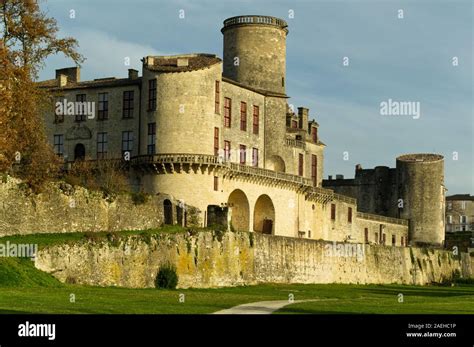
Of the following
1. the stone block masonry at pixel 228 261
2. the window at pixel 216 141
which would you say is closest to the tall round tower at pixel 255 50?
the window at pixel 216 141

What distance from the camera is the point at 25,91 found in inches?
2088

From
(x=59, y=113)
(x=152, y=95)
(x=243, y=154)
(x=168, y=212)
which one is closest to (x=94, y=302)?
(x=168, y=212)

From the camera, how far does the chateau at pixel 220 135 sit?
70.0 m

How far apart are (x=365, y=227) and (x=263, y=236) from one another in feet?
141

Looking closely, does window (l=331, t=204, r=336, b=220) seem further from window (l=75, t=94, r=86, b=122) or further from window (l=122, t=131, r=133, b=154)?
window (l=75, t=94, r=86, b=122)

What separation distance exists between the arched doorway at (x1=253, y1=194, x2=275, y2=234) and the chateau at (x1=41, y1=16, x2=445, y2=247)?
0.08m

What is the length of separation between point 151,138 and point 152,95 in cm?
299

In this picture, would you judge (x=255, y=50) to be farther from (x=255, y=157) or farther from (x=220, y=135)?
(x=220, y=135)

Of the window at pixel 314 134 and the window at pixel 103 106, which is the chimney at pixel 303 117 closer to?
the window at pixel 314 134

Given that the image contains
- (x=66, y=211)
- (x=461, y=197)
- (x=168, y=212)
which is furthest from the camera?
(x=461, y=197)

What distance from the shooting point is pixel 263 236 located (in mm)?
65312

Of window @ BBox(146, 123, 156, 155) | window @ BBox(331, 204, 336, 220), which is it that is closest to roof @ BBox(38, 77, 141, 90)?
window @ BBox(146, 123, 156, 155)
